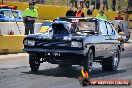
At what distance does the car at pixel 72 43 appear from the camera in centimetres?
1240

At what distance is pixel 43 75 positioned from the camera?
1266 cm

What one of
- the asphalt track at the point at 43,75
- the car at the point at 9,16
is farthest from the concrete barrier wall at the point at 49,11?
the asphalt track at the point at 43,75

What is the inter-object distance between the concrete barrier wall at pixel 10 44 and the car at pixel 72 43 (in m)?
4.86

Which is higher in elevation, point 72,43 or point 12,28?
point 72,43

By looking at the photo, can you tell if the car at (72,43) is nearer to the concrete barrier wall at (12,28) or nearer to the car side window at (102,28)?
the car side window at (102,28)

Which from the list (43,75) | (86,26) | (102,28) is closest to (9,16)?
(102,28)

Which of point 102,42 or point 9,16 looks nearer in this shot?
point 102,42

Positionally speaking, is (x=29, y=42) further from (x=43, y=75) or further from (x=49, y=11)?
(x=49, y=11)

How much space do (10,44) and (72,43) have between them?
6.86 metres

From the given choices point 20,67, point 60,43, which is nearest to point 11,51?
point 20,67

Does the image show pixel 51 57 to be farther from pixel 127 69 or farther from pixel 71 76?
pixel 127 69

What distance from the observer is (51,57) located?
41.2ft

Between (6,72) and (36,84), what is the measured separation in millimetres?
2593

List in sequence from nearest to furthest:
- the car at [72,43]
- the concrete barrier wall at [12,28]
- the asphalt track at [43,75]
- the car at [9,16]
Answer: the asphalt track at [43,75]
the car at [72,43]
the concrete barrier wall at [12,28]
the car at [9,16]
